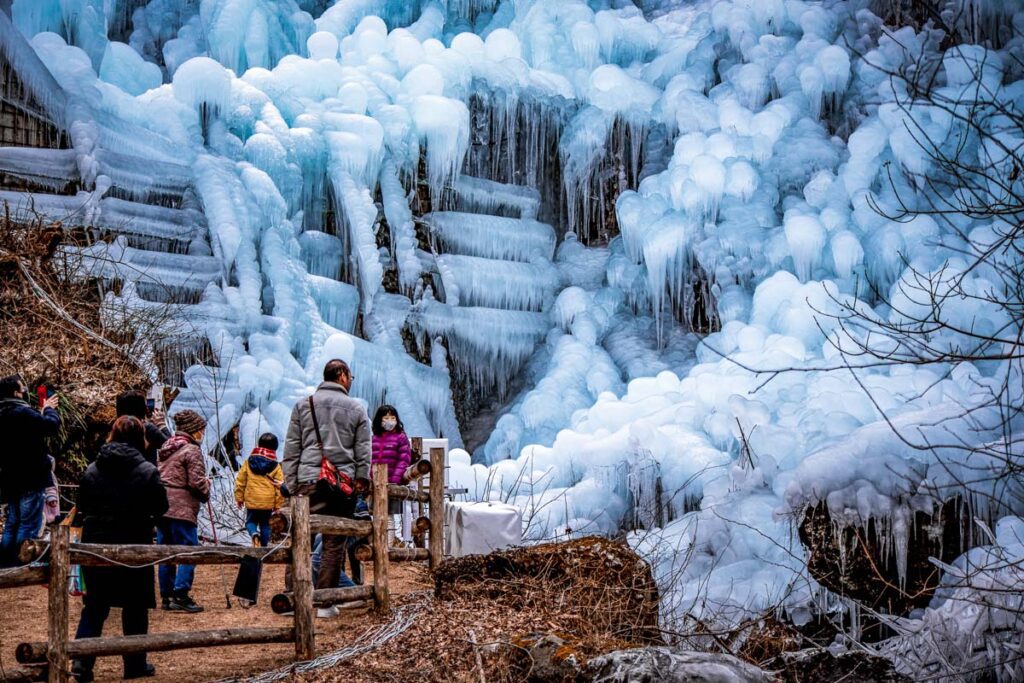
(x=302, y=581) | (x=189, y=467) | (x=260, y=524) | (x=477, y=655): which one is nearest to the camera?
(x=477, y=655)

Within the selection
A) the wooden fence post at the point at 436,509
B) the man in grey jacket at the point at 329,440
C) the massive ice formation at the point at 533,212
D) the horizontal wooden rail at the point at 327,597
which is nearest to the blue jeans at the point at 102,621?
the horizontal wooden rail at the point at 327,597

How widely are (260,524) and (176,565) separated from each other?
1465 mm

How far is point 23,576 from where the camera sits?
4.60m

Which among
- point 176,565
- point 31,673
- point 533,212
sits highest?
point 533,212

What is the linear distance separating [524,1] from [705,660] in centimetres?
1788

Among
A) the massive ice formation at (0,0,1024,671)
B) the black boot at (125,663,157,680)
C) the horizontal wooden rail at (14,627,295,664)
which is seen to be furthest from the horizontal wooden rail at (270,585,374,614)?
the massive ice formation at (0,0,1024,671)

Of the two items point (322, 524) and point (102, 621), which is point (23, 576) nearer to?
point (102, 621)

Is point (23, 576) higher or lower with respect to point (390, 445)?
lower

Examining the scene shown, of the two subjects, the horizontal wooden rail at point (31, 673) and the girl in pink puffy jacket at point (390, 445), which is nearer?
the horizontal wooden rail at point (31, 673)

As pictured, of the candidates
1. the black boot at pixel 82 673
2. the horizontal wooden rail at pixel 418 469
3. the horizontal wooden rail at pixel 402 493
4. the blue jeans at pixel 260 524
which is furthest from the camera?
the horizontal wooden rail at pixel 418 469

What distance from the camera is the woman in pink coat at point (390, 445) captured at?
8695mm

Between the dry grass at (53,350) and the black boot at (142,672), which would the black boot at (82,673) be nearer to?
the black boot at (142,672)

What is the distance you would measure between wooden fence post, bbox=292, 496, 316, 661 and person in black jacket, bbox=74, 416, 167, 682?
0.74 metres

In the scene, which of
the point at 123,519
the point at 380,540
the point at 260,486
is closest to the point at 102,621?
the point at 123,519
